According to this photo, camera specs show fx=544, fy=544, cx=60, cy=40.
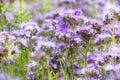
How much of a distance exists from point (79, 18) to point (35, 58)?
2.11 feet

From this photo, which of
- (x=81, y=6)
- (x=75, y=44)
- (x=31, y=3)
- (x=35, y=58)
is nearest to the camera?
(x=35, y=58)

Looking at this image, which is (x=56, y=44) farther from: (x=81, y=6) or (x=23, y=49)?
(x=81, y=6)

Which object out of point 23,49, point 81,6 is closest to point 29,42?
point 23,49

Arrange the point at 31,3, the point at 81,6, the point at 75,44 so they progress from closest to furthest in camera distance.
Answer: the point at 75,44, the point at 81,6, the point at 31,3

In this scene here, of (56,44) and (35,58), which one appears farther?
(56,44)

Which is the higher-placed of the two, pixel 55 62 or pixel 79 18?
pixel 79 18

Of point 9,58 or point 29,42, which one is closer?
point 9,58

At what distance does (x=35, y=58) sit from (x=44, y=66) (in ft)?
0.48

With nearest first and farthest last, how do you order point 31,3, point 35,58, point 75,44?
point 35,58
point 75,44
point 31,3

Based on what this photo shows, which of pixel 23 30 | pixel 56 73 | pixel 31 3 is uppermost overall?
pixel 23 30

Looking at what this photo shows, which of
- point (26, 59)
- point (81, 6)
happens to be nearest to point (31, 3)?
point (81, 6)

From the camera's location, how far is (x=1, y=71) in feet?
13.2

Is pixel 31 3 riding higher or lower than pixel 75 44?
lower

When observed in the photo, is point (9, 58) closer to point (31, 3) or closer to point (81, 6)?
point (81, 6)
